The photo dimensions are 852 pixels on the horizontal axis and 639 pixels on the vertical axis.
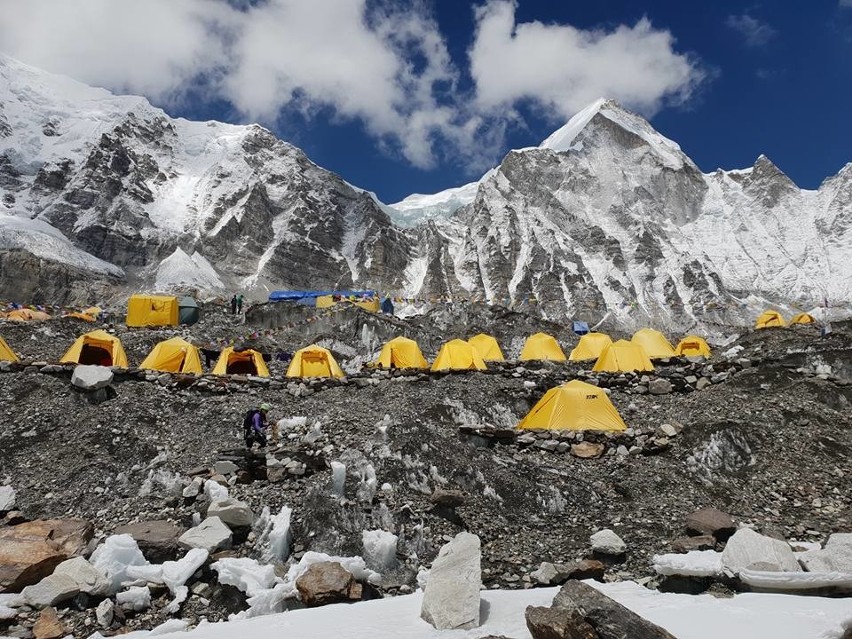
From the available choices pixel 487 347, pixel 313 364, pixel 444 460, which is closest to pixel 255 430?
pixel 444 460

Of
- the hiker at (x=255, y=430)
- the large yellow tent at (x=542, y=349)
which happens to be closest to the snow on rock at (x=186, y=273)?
the large yellow tent at (x=542, y=349)

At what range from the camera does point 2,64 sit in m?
166

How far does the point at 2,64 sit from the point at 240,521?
21297 centimetres

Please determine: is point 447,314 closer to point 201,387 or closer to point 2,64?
point 201,387

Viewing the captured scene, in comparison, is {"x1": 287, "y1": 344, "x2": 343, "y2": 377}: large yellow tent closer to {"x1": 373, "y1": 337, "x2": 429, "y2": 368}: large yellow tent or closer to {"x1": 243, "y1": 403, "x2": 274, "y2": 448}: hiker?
{"x1": 373, "y1": 337, "x2": 429, "y2": 368}: large yellow tent

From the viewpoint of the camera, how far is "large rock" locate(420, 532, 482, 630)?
602cm

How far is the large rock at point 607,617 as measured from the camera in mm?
4902

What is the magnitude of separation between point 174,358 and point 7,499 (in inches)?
490

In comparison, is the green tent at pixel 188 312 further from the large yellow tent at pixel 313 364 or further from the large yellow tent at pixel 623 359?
the large yellow tent at pixel 623 359

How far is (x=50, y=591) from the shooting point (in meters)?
7.22

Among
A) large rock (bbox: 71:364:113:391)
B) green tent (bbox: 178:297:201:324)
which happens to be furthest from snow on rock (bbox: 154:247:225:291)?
large rock (bbox: 71:364:113:391)

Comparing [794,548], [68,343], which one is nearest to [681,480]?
[794,548]

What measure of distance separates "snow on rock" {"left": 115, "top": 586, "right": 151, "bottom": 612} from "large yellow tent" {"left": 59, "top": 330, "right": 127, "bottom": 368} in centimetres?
1661

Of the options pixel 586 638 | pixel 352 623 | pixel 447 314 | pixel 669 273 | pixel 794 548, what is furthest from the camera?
pixel 669 273
